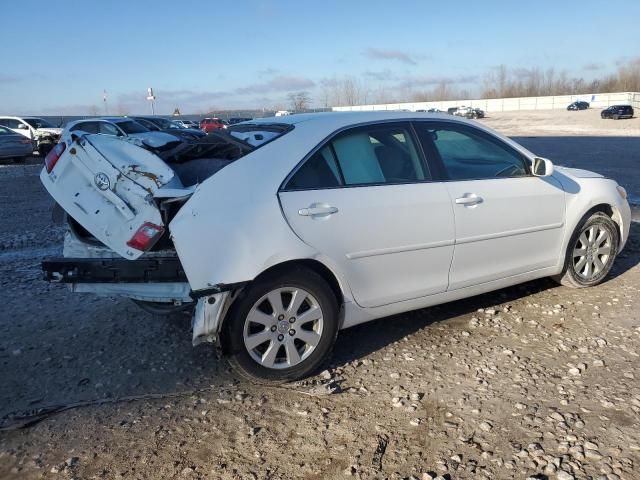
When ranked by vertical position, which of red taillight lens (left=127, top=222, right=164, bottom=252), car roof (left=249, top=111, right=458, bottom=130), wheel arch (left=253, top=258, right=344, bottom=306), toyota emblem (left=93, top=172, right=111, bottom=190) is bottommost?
wheel arch (left=253, top=258, right=344, bottom=306)

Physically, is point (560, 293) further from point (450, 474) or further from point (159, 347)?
point (159, 347)

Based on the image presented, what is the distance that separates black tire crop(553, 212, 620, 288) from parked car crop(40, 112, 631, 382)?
1.93 feet

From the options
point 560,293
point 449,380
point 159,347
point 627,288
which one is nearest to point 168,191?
point 159,347

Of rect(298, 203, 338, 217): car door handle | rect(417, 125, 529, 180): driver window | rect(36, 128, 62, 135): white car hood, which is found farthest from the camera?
rect(36, 128, 62, 135): white car hood

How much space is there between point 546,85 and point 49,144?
11707 centimetres

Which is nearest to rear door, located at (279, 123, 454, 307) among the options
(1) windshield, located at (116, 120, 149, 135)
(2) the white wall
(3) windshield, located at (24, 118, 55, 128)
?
(1) windshield, located at (116, 120, 149, 135)

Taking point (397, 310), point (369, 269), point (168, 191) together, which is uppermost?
point (168, 191)

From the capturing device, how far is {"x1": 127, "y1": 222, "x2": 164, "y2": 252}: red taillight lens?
3.27 metres

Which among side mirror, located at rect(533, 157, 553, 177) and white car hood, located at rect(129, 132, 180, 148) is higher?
white car hood, located at rect(129, 132, 180, 148)

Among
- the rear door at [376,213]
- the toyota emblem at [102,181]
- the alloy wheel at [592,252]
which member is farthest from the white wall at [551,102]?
the toyota emblem at [102,181]

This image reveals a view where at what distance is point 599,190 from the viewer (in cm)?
468

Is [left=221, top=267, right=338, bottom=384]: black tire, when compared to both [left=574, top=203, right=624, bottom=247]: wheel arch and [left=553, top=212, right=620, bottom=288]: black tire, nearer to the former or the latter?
[left=553, top=212, right=620, bottom=288]: black tire

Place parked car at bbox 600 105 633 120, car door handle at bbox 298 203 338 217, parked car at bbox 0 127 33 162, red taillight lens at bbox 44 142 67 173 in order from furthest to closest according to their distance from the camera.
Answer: parked car at bbox 600 105 633 120, parked car at bbox 0 127 33 162, red taillight lens at bbox 44 142 67 173, car door handle at bbox 298 203 338 217

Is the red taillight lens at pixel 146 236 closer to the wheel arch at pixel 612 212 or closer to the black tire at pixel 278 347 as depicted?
the black tire at pixel 278 347
